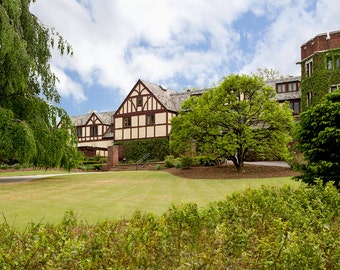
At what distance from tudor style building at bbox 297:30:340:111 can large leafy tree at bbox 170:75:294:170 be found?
6.38 metres

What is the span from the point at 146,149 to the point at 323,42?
2030cm

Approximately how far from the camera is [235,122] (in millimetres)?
23734

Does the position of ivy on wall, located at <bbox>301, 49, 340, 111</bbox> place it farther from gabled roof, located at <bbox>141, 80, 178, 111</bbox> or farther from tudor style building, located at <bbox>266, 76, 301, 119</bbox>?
gabled roof, located at <bbox>141, 80, 178, 111</bbox>

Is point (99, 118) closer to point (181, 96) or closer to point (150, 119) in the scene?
point (150, 119)

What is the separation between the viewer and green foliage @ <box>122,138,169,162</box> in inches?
1487

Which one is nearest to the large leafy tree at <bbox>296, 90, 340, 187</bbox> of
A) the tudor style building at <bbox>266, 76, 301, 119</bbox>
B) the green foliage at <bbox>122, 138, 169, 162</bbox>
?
the tudor style building at <bbox>266, 76, 301, 119</bbox>

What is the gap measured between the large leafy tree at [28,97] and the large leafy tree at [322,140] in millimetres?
12243

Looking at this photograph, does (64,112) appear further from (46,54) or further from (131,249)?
(131,249)

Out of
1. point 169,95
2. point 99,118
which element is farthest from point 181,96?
point 99,118

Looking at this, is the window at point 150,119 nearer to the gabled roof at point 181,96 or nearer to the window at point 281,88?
the gabled roof at point 181,96

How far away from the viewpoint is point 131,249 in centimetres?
384

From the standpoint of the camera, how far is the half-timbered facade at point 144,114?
3859 centimetres

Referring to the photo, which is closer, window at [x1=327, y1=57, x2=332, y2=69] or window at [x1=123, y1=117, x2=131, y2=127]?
window at [x1=327, y1=57, x2=332, y2=69]

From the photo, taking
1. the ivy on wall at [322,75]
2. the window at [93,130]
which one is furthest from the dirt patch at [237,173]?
the window at [93,130]
